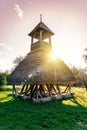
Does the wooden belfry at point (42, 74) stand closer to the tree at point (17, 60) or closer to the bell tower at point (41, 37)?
the bell tower at point (41, 37)

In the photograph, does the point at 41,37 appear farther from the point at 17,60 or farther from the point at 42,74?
the point at 17,60

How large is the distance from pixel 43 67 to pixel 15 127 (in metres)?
7.59

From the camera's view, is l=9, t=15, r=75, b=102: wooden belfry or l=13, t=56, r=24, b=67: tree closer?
l=9, t=15, r=75, b=102: wooden belfry

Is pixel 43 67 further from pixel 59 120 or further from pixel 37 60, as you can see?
pixel 59 120

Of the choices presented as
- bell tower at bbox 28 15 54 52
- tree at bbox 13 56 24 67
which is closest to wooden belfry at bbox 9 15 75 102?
bell tower at bbox 28 15 54 52

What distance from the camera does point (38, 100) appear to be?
41.1ft

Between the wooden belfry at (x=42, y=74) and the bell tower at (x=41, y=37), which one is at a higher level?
the bell tower at (x=41, y=37)

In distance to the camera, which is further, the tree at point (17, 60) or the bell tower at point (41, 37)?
the tree at point (17, 60)

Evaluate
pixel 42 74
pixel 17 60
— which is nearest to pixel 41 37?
pixel 42 74

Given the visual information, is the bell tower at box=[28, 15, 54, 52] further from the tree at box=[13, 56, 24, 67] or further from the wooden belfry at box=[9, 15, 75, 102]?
the tree at box=[13, 56, 24, 67]

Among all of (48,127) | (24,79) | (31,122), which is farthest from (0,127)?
(24,79)

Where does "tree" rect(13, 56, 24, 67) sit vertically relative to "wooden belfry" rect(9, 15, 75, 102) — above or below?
above

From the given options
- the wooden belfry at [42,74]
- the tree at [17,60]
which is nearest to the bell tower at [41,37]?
the wooden belfry at [42,74]

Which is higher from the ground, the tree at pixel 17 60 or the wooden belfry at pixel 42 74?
the tree at pixel 17 60
